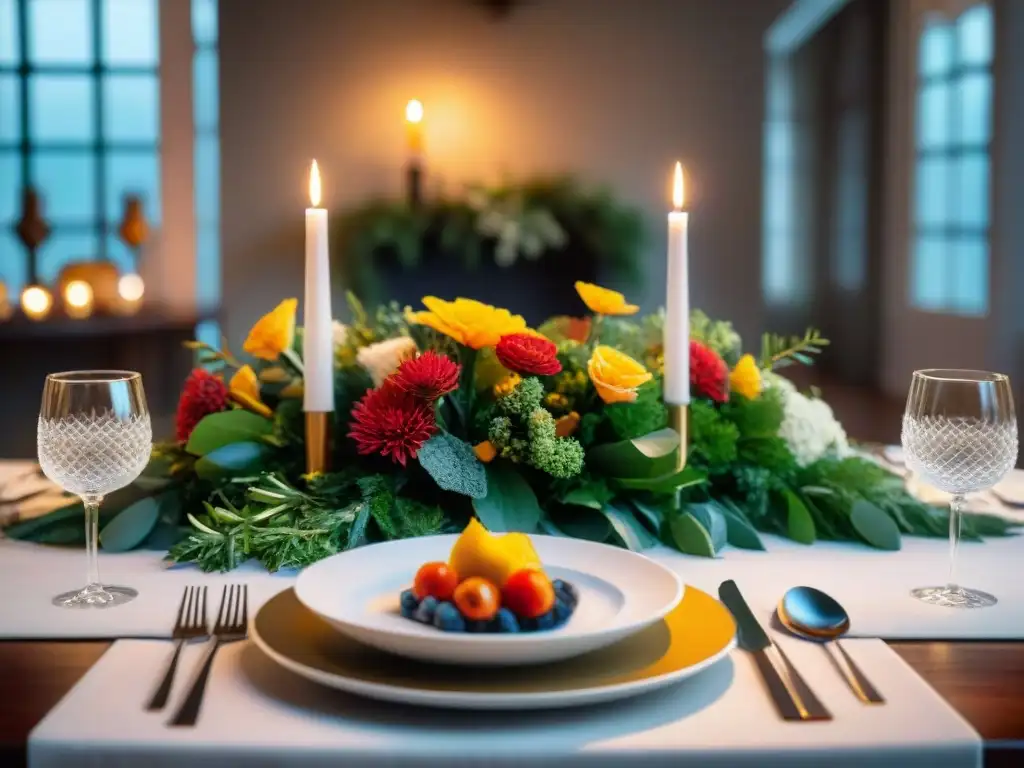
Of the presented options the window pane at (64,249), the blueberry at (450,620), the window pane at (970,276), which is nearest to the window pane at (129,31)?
the window pane at (64,249)

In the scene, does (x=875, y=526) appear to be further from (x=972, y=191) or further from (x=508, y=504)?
(x=972, y=191)

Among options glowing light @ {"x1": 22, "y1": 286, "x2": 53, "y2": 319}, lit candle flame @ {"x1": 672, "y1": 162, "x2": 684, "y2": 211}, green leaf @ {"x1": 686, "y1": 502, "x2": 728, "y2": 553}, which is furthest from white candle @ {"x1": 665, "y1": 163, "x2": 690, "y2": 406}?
glowing light @ {"x1": 22, "y1": 286, "x2": 53, "y2": 319}

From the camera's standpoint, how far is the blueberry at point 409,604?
78 centimetres

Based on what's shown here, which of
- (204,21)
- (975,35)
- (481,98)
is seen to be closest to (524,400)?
(481,98)

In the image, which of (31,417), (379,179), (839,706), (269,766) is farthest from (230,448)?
(379,179)

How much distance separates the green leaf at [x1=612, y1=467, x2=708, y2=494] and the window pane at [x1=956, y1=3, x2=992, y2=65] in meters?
4.55

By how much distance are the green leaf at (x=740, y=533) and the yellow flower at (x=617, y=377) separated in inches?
6.6

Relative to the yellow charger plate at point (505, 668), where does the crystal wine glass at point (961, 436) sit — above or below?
above

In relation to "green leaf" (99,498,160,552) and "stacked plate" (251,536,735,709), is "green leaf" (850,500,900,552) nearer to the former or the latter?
"stacked plate" (251,536,735,709)

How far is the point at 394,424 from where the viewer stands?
107 cm

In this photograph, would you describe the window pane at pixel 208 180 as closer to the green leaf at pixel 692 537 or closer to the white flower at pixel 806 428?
the white flower at pixel 806 428

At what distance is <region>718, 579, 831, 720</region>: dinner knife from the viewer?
693 millimetres

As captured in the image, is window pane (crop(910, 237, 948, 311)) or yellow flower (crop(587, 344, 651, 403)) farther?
window pane (crop(910, 237, 948, 311))

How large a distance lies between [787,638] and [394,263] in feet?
12.8
